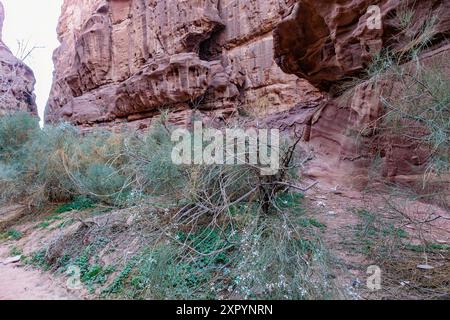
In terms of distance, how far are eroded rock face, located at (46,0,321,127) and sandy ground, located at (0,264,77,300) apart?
32.4 feet

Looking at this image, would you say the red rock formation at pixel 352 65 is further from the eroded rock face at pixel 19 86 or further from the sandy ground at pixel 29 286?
the eroded rock face at pixel 19 86

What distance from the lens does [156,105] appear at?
1473cm

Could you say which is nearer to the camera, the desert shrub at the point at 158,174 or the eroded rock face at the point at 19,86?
the desert shrub at the point at 158,174

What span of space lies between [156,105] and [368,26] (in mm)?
11681

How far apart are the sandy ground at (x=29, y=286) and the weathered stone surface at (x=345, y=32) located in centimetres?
550

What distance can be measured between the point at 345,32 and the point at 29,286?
727 cm

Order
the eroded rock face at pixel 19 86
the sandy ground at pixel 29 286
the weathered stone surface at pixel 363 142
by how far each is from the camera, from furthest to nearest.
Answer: the eroded rock face at pixel 19 86 → the weathered stone surface at pixel 363 142 → the sandy ground at pixel 29 286

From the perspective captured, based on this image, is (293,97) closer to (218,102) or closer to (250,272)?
(218,102)

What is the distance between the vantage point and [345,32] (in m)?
5.84

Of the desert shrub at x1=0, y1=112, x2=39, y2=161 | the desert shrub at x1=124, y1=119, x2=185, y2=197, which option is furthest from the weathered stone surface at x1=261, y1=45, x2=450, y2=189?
the desert shrub at x1=0, y1=112, x2=39, y2=161

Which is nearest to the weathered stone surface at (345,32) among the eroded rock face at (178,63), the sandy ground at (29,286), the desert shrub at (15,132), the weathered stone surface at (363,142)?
the weathered stone surface at (363,142)

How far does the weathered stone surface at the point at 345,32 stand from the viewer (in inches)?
171

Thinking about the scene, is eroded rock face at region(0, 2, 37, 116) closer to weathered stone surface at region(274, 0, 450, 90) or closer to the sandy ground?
the sandy ground
